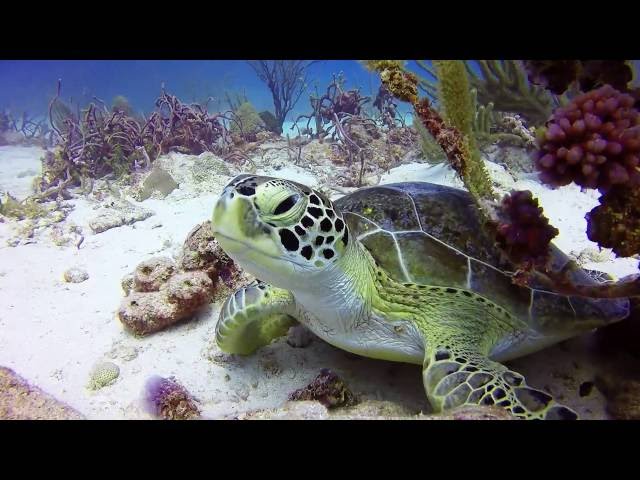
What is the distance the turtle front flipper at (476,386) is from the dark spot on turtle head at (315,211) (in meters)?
0.87

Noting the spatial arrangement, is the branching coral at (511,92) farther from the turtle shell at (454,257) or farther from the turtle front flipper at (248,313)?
the turtle front flipper at (248,313)

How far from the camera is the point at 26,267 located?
12.1 ft

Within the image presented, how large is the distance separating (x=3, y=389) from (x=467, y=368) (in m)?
2.11

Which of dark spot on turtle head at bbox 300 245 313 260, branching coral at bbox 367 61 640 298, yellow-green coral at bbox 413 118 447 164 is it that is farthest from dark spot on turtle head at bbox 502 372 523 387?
yellow-green coral at bbox 413 118 447 164

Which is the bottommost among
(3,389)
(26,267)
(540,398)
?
(26,267)

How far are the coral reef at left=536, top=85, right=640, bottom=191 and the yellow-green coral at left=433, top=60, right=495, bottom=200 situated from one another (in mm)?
582

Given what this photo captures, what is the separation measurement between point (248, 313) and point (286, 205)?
923 millimetres

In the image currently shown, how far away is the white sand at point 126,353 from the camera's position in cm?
227

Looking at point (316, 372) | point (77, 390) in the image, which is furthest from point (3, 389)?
point (316, 372)

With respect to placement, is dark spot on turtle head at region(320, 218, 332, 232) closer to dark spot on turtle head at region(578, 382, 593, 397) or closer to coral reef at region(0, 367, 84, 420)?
coral reef at region(0, 367, 84, 420)

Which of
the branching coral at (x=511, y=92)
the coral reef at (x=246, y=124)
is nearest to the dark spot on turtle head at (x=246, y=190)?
the branching coral at (x=511, y=92)

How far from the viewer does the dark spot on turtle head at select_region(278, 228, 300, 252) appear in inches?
69.9
